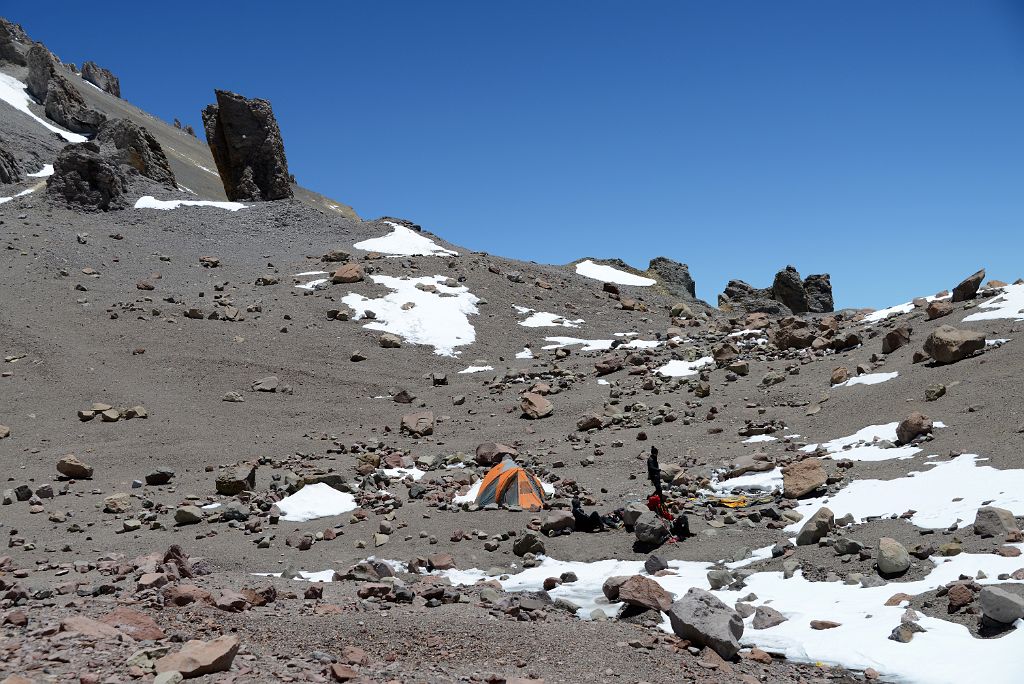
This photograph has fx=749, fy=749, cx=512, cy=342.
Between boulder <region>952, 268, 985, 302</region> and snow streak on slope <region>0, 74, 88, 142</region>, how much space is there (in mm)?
58261

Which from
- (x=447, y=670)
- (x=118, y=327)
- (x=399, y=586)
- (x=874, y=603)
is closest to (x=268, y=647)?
(x=447, y=670)

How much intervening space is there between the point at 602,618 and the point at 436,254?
2975 cm

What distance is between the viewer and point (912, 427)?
14180mm

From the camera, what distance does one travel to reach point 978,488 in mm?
11062

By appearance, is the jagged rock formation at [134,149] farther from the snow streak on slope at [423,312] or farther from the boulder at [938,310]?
the boulder at [938,310]

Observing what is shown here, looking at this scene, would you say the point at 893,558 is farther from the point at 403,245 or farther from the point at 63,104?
the point at 63,104

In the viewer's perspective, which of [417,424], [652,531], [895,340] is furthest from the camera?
[417,424]

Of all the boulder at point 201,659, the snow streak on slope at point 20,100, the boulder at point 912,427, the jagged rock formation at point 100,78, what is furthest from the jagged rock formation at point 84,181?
the jagged rock formation at point 100,78

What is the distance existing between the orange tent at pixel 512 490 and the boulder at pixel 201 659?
8364mm

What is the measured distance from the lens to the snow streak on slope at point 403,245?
124ft

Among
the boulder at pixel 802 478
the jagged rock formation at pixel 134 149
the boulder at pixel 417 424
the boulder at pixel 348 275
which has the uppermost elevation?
the jagged rock formation at pixel 134 149

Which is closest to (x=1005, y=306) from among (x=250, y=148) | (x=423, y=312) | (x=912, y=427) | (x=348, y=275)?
(x=912, y=427)

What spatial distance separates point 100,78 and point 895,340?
129 meters

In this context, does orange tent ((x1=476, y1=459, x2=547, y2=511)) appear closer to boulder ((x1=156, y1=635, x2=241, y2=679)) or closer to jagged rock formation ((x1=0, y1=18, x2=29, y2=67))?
boulder ((x1=156, y1=635, x2=241, y2=679))
